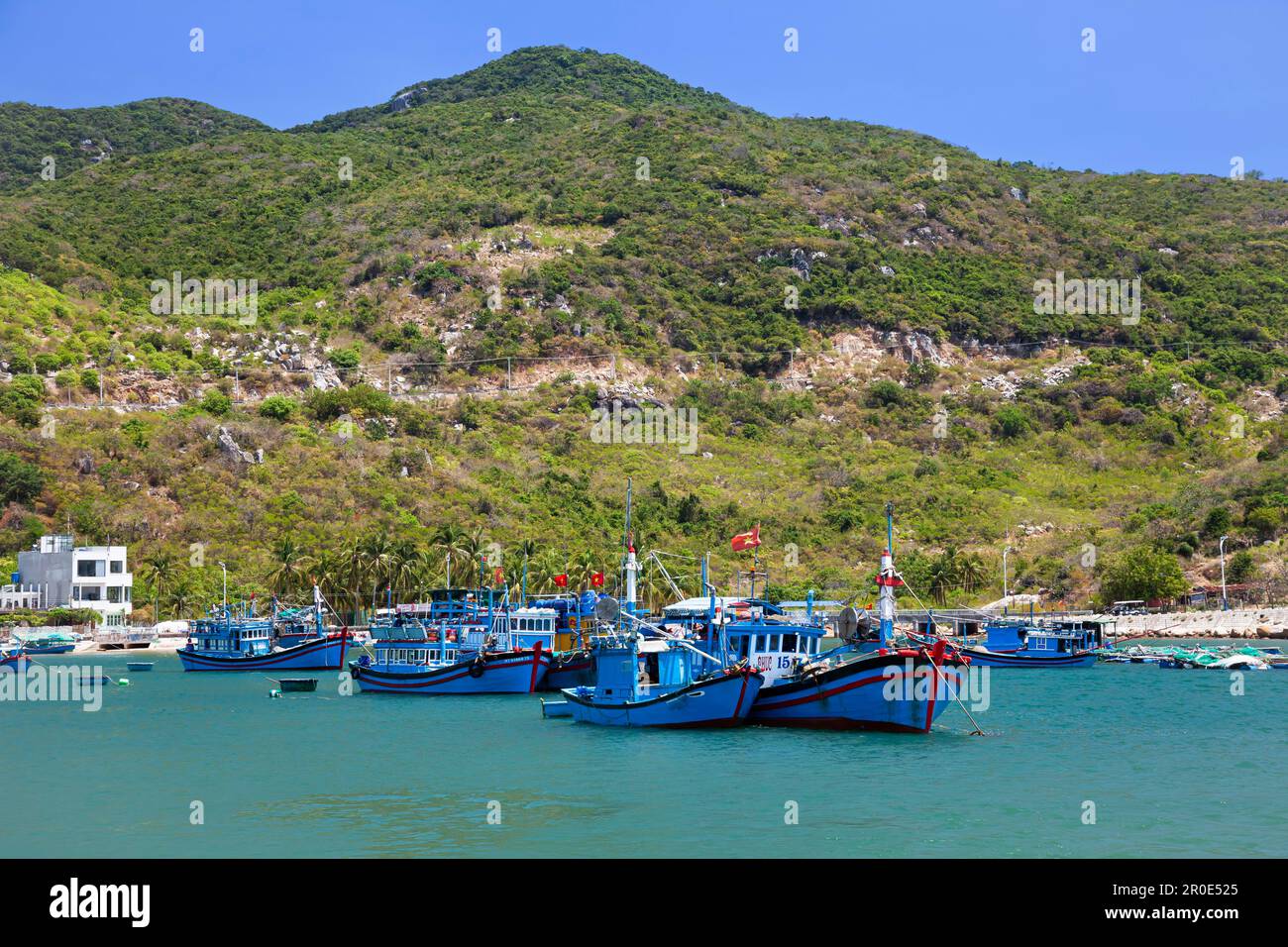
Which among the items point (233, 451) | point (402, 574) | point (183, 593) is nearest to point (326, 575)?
point (402, 574)

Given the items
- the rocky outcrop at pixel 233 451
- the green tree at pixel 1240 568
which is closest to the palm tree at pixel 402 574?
the rocky outcrop at pixel 233 451

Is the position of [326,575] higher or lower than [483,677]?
higher

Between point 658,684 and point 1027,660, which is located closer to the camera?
point 658,684

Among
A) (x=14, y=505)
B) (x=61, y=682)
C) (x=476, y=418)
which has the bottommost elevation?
(x=61, y=682)

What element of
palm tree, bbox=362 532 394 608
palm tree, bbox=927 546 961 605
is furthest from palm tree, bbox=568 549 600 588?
palm tree, bbox=927 546 961 605

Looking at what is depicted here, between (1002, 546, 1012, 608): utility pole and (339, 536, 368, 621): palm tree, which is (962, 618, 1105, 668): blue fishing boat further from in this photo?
(339, 536, 368, 621): palm tree

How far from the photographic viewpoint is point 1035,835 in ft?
103

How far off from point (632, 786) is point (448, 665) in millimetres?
34697

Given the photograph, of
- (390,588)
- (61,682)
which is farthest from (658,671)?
(390,588)

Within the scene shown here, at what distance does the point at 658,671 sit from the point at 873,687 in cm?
864

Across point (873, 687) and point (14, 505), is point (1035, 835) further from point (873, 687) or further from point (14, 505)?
point (14, 505)

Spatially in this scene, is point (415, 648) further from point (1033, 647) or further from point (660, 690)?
point (1033, 647)

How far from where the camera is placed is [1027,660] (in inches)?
3612

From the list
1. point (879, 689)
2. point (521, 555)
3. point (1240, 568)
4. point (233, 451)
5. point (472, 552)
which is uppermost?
point (233, 451)
